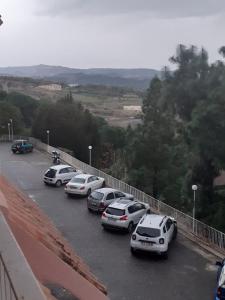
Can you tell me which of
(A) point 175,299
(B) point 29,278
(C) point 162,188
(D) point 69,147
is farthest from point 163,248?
(D) point 69,147

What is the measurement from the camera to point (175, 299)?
13.0 meters

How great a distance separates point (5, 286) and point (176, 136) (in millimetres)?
30775

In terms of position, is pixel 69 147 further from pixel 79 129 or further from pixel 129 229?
pixel 129 229

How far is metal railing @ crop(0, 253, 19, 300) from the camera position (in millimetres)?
2809

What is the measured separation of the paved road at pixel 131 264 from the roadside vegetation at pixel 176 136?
5510mm

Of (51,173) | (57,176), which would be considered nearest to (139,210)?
(57,176)

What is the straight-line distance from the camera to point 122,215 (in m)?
19.0

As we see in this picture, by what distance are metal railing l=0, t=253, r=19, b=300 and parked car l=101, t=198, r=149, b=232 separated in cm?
1608

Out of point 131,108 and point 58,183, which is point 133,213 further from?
point 131,108

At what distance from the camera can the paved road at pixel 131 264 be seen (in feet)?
44.7

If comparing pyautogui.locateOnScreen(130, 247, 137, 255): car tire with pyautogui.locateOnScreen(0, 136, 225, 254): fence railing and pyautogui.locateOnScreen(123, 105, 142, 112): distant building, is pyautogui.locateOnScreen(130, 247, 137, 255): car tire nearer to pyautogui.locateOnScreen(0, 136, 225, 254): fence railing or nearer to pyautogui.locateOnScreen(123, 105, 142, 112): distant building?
pyautogui.locateOnScreen(0, 136, 225, 254): fence railing

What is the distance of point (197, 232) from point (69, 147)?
111 feet

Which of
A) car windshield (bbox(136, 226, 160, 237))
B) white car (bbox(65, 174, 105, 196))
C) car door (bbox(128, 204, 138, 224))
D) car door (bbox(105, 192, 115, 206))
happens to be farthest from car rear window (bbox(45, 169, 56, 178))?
car windshield (bbox(136, 226, 160, 237))

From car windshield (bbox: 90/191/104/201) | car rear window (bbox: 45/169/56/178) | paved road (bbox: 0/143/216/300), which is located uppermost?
car windshield (bbox: 90/191/104/201)
